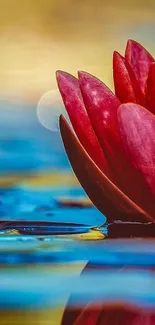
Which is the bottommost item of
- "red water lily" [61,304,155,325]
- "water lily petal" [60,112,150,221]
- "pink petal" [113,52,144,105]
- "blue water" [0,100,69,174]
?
"red water lily" [61,304,155,325]

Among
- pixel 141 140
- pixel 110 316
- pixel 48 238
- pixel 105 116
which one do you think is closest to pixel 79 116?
pixel 105 116

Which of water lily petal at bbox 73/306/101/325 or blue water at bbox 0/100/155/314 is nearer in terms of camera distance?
water lily petal at bbox 73/306/101/325

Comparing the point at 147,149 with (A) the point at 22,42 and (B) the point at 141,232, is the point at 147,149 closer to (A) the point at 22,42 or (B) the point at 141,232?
(B) the point at 141,232

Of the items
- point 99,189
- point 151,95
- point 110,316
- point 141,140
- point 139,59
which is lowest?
point 110,316

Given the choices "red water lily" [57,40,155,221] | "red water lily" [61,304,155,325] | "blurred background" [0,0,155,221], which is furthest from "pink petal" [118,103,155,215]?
"red water lily" [61,304,155,325]

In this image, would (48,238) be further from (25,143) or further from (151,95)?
(151,95)

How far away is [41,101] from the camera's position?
1.54 metres

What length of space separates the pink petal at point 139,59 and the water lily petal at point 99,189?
9.8 inches

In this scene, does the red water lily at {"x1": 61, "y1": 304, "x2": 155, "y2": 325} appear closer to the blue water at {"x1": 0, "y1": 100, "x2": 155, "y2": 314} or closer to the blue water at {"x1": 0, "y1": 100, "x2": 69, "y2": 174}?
the blue water at {"x1": 0, "y1": 100, "x2": 155, "y2": 314}

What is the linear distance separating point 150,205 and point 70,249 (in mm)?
254

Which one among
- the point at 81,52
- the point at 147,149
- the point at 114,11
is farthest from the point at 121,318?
the point at 114,11

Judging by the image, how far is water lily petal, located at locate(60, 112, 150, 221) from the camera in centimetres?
149

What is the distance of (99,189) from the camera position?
4.90 feet

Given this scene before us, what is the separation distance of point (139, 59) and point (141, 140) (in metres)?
0.25
